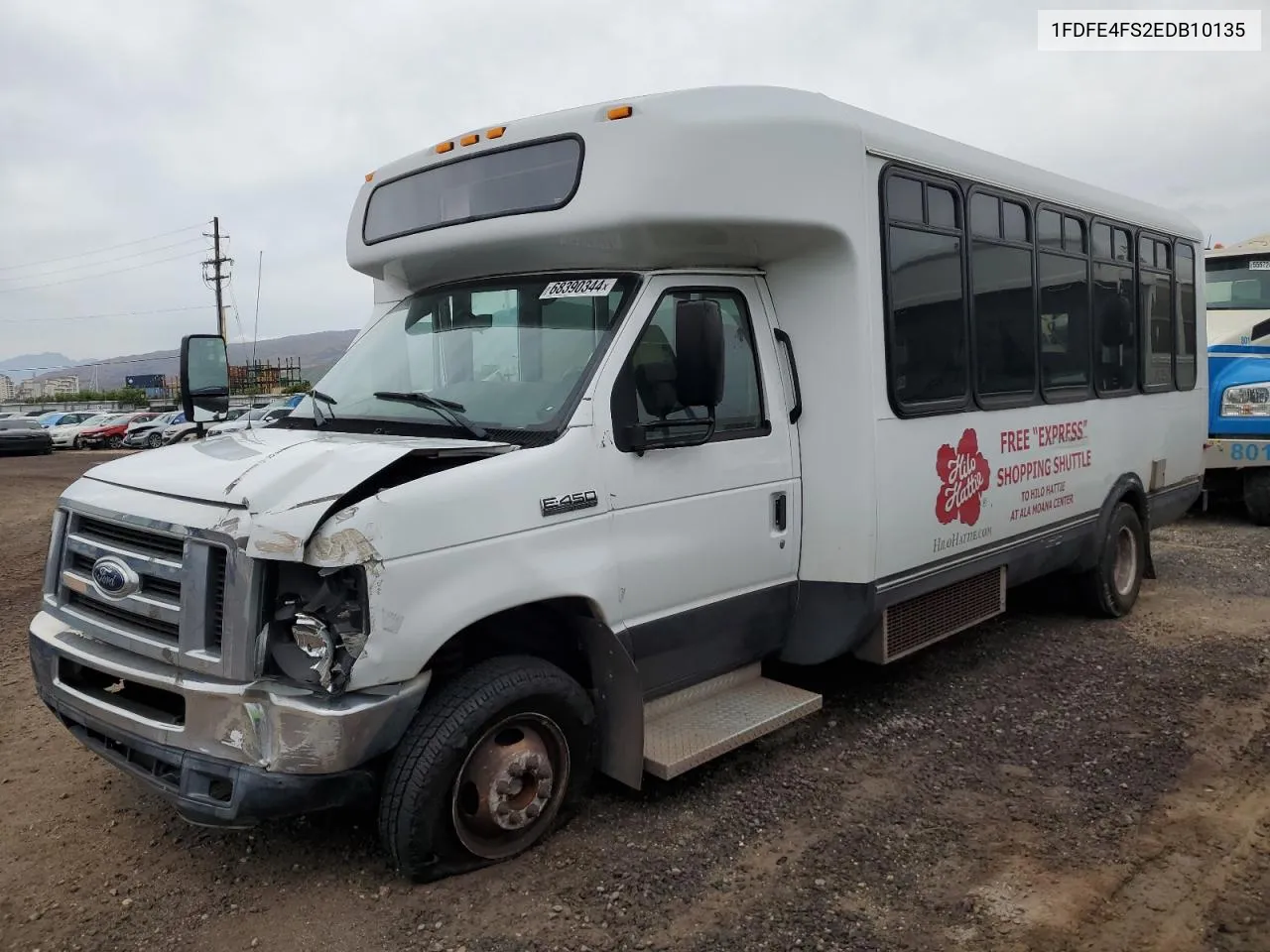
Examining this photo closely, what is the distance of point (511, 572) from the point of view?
3.60 m

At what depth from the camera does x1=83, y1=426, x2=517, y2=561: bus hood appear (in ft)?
10.5

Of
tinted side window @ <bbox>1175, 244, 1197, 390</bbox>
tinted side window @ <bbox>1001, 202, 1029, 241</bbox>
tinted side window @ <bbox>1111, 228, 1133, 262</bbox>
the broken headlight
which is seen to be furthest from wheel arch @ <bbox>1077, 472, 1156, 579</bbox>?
the broken headlight

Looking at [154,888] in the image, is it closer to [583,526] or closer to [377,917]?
[377,917]

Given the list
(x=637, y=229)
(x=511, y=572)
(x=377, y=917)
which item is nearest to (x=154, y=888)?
(x=377, y=917)

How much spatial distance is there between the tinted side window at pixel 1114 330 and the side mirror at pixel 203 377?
5407 millimetres

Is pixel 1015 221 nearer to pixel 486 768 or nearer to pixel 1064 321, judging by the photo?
pixel 1064 321

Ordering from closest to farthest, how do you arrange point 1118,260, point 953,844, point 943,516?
1. point 953,844
2. point 943,516
3. point 1118,260

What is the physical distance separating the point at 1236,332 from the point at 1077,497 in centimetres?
716

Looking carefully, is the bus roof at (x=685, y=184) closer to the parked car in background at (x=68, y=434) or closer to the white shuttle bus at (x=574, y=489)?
the white shuttle bus at (x=574, y=489)

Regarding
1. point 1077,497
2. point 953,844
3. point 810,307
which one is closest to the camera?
point 953,844

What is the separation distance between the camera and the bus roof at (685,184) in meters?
4.09

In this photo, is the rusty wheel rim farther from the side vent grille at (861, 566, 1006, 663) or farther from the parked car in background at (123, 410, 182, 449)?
the parked car in background at (123, 410, 182, 449)

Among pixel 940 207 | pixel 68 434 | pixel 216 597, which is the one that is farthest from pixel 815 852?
pixel 68 434

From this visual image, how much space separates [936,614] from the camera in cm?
551
